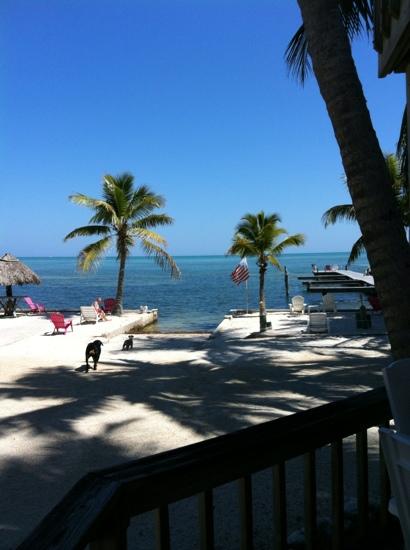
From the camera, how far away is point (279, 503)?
6.33ft

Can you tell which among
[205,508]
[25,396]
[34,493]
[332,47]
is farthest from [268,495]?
[25,396]

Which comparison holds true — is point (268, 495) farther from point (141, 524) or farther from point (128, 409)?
point (128, 409)

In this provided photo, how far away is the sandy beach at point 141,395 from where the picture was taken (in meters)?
5.12

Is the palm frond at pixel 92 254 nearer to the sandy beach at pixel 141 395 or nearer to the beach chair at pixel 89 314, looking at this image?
the beach chair at pixel 89 314

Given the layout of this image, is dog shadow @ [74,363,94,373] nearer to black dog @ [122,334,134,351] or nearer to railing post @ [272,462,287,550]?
black dog @ [122,334,134,351]

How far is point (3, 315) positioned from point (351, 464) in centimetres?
2221

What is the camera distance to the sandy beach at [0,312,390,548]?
202 inches

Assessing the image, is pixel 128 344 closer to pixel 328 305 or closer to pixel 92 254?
pixel 92 254

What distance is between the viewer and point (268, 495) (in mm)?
4383

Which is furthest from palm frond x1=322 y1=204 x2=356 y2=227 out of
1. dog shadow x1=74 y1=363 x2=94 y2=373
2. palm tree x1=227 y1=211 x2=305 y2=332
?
dog shadow x1=74 y1=363 x2=94 y2=373

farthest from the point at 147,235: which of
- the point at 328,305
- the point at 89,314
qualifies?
the point at 328,305

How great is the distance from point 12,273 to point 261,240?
12.2 metres

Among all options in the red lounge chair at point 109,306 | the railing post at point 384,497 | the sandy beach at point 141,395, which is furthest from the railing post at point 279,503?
the red lounge chair at point 109,306

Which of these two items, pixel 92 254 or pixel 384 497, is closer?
pixel 384 497
